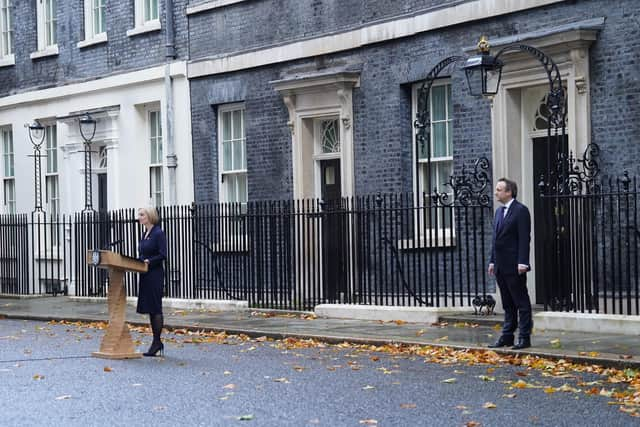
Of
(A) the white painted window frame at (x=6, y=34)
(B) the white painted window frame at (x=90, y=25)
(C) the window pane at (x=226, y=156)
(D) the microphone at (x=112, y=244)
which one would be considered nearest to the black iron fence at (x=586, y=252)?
(D) the microphone at (x=112, y=244)

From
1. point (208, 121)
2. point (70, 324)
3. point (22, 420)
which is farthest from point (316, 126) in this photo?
point (22, 420)

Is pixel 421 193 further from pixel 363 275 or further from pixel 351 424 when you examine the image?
pixel 351 424

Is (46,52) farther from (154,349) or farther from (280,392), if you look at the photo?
(280,392)

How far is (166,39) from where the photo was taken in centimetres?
2553

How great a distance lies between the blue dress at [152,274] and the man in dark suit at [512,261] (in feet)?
11.7

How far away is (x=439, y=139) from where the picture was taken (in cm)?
2011

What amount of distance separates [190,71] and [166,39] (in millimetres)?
886

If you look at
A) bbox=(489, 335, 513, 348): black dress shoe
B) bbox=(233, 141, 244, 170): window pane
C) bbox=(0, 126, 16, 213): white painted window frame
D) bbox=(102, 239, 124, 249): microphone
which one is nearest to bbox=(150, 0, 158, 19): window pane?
bbox=(233, 141, 244, 170): window pane

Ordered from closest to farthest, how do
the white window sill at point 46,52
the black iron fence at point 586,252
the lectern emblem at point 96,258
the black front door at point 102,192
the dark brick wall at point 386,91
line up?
the lectern emblem at point 96,258 → the black iron fence at point 586,252 → the dark brick wall at point 386,91 → the black front door at point 102,192 → the white window sill at point 46,52

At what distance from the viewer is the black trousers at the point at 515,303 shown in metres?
14.1

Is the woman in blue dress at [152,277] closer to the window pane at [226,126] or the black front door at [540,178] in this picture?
the black front door at [540,178]

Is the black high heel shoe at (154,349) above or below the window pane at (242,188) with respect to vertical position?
below

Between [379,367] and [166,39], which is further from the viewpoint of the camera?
[166,39]

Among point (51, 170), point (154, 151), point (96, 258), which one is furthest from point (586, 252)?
point (51, 170)
